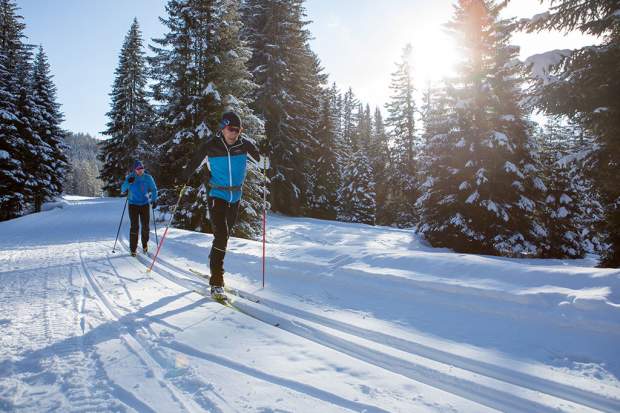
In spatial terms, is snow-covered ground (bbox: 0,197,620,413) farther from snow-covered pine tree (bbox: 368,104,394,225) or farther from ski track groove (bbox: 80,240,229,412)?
snow-covered pine tree (bbox: 368,104,394,225)

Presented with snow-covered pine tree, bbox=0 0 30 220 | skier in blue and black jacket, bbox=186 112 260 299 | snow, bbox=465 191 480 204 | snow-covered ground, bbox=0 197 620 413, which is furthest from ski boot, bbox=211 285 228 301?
snow-covered pine tree, bbox=0 0 30 220

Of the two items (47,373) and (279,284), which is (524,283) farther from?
(47,373)

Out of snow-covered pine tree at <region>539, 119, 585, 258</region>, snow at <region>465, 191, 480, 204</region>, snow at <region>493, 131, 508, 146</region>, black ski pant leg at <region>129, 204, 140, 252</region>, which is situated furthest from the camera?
snow-covered pine tree at <region>539, 119, 585, 258</region>

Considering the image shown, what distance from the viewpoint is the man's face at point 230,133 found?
4.90m

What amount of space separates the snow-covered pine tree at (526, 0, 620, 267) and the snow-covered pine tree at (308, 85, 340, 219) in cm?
2143

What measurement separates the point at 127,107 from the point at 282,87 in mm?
22988

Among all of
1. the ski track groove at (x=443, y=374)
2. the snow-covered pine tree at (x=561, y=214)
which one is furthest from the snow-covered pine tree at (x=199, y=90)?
the snow-covered pine tree at (x=561, y=214)

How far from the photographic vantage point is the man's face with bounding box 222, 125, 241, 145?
4900mm

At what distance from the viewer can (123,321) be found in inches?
144

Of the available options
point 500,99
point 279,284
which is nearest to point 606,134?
point 500,99

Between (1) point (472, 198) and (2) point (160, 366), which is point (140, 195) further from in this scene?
(1) point (472, 198)

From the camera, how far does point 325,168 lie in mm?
32406

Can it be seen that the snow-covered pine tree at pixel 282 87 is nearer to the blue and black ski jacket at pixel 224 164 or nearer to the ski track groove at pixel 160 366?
the blue and black ski jacket at pixel 224 164

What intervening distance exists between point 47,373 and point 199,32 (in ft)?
53.3
